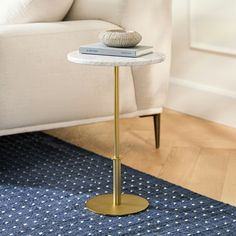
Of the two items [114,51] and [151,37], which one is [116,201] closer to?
[114,51]

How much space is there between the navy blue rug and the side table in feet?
0.11

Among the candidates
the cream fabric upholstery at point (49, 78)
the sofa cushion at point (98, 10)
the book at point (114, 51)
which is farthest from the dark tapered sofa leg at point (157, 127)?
the book at point (114, 51)

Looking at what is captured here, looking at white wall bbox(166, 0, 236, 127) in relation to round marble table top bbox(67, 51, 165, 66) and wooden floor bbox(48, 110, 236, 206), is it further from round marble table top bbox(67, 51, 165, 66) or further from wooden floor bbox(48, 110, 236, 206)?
round marble table top bbox(67, 51, 165, 66)

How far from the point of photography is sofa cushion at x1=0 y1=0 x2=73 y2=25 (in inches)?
96.0

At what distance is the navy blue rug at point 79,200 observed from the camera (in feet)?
6.32

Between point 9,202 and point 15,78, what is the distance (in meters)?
0.46

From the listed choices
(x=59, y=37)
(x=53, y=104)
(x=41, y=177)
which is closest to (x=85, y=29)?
(x=59, y=37)

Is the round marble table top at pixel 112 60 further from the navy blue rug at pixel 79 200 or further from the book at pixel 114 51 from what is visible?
the navy blue rug at pixel 79 200

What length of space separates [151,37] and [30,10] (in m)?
0.51

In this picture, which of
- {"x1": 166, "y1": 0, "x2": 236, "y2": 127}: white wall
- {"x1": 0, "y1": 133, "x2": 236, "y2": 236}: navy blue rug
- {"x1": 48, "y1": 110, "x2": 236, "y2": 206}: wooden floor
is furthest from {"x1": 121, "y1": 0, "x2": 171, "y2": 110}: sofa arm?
{"x1": 166, "y1": 0, "x2": 236, "y2": 127}: white wall

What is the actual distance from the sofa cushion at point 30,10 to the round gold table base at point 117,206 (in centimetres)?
75

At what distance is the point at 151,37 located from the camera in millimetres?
2641

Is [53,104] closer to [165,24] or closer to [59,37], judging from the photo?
[59,37]

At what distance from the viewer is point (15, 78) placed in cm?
233
